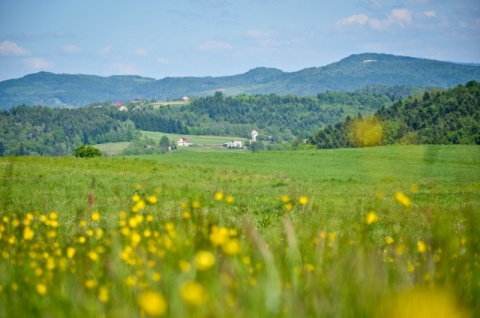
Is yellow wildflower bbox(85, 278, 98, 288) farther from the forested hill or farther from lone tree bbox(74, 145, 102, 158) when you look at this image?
the forested hill

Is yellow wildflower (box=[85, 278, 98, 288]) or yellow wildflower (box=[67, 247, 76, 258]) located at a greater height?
yellow wildflower (box=[85, 278, 98, 288])

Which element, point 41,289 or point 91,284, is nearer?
point 41,289

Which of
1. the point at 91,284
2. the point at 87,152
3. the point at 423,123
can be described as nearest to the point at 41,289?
the point at 91,284

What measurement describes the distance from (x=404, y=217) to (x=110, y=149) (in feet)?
545

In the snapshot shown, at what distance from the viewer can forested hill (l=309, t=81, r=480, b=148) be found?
3959 inches

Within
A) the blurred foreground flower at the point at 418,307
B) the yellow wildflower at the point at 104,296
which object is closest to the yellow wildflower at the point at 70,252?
the yellow wildflower at the point at 104,296

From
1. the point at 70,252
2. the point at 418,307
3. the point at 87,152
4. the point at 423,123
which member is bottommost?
the point at 423,123

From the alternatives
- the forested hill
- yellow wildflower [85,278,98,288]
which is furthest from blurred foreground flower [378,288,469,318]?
the forested hill

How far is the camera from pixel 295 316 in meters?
2.36

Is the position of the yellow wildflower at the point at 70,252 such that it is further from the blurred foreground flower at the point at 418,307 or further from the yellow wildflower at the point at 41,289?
the blurred foreground flower at the point at 418,307

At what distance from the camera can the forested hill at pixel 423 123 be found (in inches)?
3959

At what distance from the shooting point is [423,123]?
11519cm

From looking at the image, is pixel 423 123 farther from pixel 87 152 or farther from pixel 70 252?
pixel 70 252

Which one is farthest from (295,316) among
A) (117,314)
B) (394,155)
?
(394,155)
